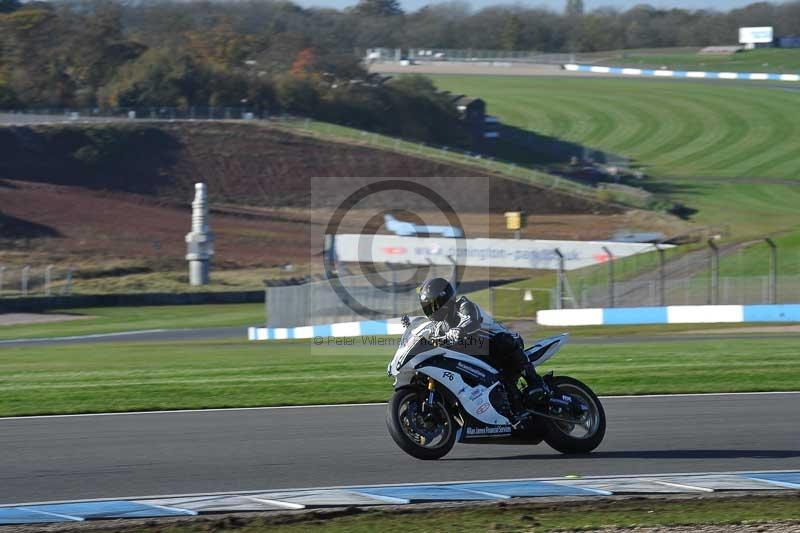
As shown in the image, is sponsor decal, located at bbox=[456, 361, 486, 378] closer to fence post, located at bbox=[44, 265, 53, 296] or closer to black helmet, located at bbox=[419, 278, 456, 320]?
black helmet, located at bbox=[419, 278, 456, 320]

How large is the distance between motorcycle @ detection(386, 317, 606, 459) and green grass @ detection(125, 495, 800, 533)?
173 centimetres

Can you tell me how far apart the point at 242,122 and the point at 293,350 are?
55979 millimetres

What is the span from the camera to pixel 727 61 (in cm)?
11844

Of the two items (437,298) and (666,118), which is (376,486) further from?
(666,118)

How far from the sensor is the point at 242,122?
260 ft

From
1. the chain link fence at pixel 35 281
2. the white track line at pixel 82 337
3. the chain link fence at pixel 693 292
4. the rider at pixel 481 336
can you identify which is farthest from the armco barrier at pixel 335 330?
the rider at pixel 481 336

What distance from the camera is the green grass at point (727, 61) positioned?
367 ft

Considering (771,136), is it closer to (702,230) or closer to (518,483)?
(702,230)

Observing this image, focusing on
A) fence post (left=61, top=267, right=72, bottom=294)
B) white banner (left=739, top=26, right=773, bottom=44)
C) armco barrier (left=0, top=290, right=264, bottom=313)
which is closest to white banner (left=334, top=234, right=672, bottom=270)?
armco barrier (left=0, top=290, right=264, bottom=313)

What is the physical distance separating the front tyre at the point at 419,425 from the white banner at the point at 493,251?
114ft

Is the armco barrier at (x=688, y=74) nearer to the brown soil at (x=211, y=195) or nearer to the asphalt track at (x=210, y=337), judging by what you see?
the brown soil at (x=211, y=195)

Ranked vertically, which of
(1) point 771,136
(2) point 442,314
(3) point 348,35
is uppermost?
(3) point 348,35

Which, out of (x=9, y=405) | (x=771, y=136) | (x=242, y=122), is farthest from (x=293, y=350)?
(x=771, y=136)

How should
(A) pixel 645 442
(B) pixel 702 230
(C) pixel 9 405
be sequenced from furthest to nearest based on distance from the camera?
1. (B) pixel 702 230
2. (C) pixel 9 405
3. (A) pixel 645 442
